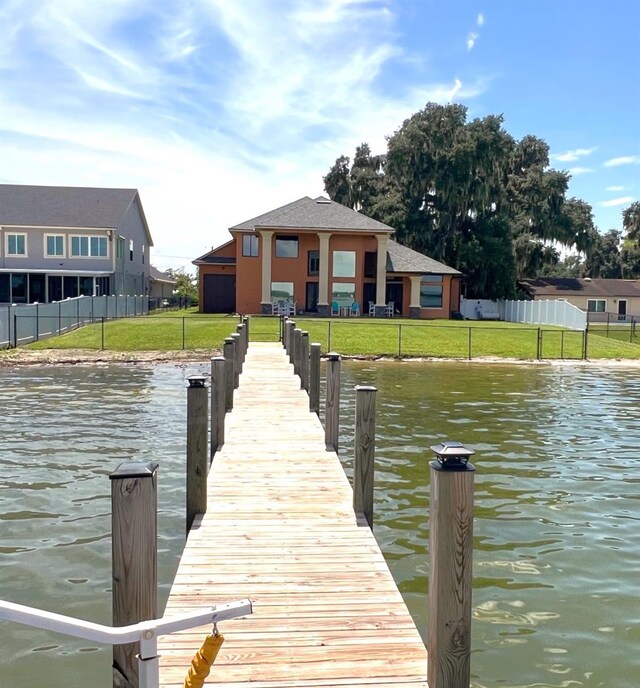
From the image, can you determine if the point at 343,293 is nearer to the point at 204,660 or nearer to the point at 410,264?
the point at 410,264

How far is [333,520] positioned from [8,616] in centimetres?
426

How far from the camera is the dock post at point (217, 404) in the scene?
29.9 feet

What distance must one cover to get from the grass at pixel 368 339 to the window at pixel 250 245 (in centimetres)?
1086

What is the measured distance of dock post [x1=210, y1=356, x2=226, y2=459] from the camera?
9109 millimetres

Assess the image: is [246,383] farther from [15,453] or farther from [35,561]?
[35,561]

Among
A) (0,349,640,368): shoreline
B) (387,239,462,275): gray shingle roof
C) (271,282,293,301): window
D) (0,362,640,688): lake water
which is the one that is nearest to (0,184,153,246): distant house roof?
(271,282,293,301): window

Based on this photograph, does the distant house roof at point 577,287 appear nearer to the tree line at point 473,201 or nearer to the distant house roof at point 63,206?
the tree line at point 473,201

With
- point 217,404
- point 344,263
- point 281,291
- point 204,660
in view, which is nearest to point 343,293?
point 344,263

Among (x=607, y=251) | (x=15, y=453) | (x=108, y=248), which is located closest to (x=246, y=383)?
(x=15, y=453)

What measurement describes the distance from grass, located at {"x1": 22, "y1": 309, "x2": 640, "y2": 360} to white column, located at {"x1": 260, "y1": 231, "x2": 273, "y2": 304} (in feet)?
28.2

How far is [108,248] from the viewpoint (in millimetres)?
43344

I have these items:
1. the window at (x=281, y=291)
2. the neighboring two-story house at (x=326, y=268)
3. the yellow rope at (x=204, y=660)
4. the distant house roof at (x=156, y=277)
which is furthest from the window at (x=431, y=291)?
the yellow rope at (x=204, y=660)

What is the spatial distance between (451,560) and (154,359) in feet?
77.4

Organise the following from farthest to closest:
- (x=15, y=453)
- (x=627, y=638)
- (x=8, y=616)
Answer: (x=15, y=453) < (x=627, y=638) < (x=8, y=616)
